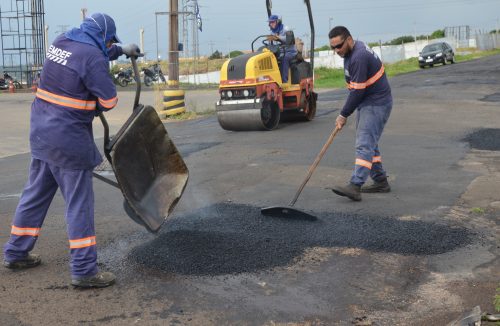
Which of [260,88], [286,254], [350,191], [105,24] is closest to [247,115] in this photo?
[260,88]

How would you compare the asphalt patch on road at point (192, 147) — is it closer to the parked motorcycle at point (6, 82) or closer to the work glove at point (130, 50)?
the work glove at point (130, 50)

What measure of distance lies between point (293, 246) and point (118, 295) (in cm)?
148

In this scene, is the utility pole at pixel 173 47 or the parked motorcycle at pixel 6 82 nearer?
the utility pole at pixel 173 47

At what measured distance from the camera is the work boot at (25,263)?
15.1 feet

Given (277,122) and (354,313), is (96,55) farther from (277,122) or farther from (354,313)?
(277,122)

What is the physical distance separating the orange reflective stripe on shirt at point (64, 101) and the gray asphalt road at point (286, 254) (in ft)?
4.12

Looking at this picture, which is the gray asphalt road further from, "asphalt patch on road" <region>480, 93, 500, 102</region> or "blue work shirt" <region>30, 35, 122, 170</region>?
"asphalt patch on road" <region>480, 93, 500, 102</region>

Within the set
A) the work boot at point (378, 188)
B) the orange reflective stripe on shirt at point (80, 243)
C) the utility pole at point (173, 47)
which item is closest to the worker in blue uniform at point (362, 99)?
the work boot at point (378, 188)

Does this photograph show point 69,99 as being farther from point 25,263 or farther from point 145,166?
point 25,263

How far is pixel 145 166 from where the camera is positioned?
4.77 metres

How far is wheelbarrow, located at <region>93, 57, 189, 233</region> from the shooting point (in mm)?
4454

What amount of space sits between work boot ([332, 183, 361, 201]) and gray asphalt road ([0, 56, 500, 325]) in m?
0.13

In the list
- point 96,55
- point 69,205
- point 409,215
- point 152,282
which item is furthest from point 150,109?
point 409,215

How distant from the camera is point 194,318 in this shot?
3703 millimetres
